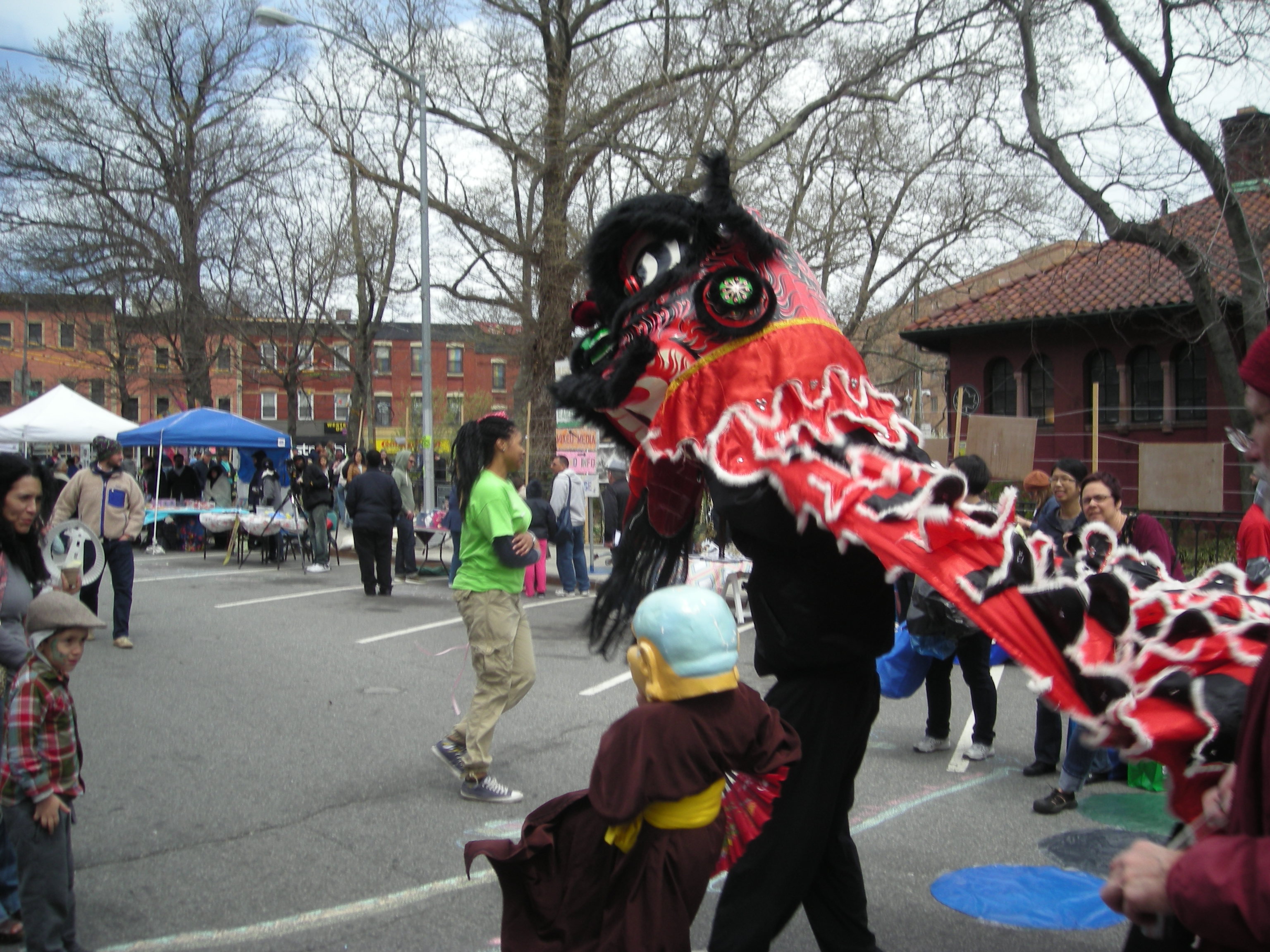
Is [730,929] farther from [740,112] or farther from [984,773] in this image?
[740,112]

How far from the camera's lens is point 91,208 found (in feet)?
87.4

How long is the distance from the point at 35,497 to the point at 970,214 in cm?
2304

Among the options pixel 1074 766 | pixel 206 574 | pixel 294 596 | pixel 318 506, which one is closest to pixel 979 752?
pixel 1074 766

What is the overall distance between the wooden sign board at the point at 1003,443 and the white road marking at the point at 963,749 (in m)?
5.38

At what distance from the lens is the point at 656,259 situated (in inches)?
112

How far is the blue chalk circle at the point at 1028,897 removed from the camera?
3.52m

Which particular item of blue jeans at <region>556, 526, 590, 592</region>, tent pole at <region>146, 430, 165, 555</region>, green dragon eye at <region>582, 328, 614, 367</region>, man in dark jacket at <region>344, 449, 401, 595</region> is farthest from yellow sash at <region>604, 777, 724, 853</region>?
tent pole at <region>146, 430, 165, 555</region>

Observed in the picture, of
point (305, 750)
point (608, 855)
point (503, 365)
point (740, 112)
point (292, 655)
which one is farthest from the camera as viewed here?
point (503, 365)

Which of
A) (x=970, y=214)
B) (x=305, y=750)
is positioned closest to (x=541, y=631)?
(x=305, y=750)

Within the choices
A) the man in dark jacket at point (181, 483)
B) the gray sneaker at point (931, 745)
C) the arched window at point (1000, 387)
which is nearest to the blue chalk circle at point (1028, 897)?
the gray sneaker at point (931, 745)

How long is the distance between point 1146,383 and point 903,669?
59.5 ft

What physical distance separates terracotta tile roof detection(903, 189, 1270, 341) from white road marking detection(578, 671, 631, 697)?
32.1ft

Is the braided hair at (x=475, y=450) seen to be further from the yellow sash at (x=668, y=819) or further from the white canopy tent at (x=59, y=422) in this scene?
the white canopy tent at (x=59, y=422)

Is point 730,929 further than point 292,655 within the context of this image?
No
